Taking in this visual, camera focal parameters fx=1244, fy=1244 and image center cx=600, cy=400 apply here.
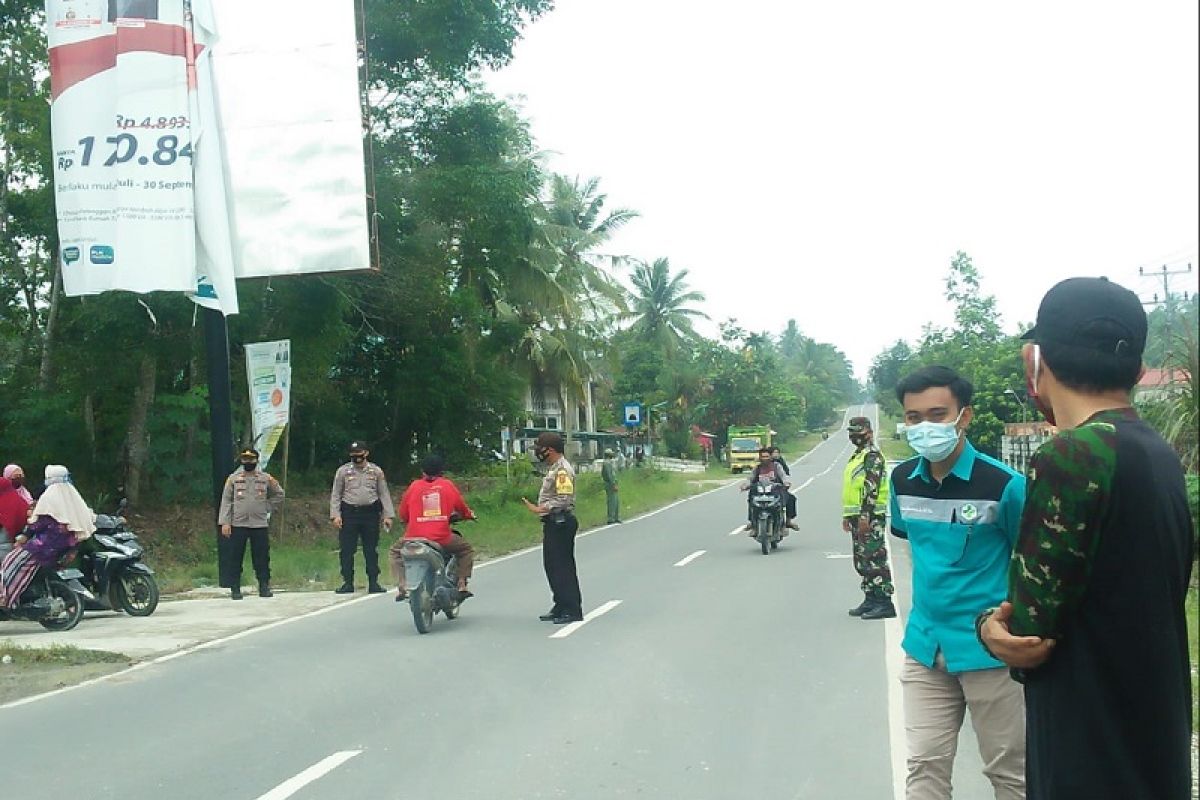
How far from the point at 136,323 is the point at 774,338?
5444 inches

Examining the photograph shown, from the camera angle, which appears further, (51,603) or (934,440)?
(51,603)

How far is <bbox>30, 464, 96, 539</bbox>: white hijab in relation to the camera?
40.5ft

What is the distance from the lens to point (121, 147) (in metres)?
16.1

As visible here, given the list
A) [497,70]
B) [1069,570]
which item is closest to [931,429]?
[1069,570]

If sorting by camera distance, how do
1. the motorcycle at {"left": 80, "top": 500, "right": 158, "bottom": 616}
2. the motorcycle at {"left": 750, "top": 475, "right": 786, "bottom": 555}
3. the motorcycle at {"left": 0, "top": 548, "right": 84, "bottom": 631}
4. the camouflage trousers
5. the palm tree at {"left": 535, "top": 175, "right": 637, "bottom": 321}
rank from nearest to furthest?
the camouflage trousers, the motorcycle at {"left": 0, "top": 548, "right": 84, "bottom": 631}, the motorcycle at {"left": 80, "top": 500, "right": 158, "bottom": 616}, the motorcycle at {"left": 750, "top": 475, "right": 786, "bottom": 555}, the palm tree at {"left": 535, "top": 175, "right": 637, "bottom": 321}

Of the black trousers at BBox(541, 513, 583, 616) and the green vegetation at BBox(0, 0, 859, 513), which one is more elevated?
the green vegetation at BBox(0, 0, 859, 513)

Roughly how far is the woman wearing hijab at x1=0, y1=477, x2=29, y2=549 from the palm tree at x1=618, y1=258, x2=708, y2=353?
181 feet

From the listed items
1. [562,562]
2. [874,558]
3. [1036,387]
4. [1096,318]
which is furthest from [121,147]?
[1096,318]

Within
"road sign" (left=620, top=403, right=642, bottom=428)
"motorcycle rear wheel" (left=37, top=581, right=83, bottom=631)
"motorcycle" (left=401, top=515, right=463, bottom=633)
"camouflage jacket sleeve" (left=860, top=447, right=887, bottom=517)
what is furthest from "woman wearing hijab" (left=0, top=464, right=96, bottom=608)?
A: "road sign" (left=620, top=403, right=642, bottom=428)

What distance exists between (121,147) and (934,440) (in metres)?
14.0

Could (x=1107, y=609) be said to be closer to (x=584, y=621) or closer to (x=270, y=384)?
(x=584, y=621)

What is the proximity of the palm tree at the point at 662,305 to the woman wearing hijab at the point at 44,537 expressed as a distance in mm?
55611

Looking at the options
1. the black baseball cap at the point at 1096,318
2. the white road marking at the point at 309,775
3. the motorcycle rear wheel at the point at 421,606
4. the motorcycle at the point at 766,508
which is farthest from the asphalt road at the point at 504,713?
the motorcycle at the point at 766,508

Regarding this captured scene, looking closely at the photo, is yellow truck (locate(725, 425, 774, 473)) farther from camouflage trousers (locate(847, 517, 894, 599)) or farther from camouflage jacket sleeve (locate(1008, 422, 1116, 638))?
camouflage jacket sleeve (locate(1008, 422, 1116, 638))
